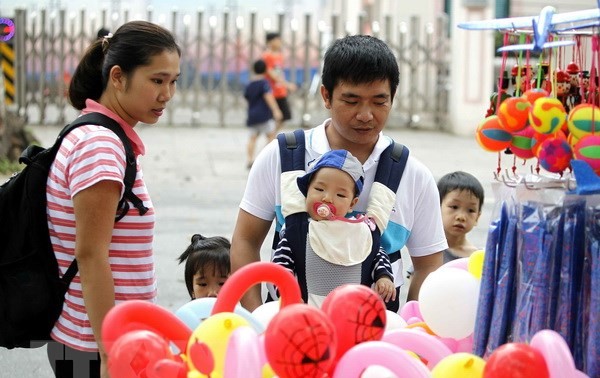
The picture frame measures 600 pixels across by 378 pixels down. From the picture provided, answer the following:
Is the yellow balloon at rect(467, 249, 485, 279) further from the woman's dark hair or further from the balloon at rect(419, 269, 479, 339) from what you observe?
the woman's dark hair

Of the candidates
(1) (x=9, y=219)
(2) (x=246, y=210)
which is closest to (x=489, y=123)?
(2) (x=246, y=210)

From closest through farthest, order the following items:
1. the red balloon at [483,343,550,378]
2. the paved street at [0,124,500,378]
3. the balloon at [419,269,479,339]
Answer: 1. the red balloon at [483,343,550,378]
2. the balloon at [419,269,479,339]
3. the paved street at [0,124,500,378]

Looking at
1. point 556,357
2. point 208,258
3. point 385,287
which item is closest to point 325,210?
point 385,287

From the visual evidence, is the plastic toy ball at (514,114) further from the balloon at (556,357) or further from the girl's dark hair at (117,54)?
the girl's dark hair at (117,54)

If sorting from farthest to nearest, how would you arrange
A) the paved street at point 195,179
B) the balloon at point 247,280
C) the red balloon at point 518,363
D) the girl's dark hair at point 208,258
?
the paved street at point 195,179
the girl's dark hair at point 208,258
the balloon at point 247,280
the red balloon at point 518,363

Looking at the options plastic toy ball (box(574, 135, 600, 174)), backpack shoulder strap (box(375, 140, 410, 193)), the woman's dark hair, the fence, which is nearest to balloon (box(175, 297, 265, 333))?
backpack shoulder strap (box(375, 140, 410, 193))

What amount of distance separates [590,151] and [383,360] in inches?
27.0

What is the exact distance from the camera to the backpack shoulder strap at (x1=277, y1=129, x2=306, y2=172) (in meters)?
3.31

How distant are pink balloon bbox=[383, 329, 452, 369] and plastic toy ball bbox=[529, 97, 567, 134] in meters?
0.60

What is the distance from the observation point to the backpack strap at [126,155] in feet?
10.1

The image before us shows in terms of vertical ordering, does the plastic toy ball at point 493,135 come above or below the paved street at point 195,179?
above

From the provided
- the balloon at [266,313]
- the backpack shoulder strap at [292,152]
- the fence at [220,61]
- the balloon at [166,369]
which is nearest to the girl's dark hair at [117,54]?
the backpack shoulder strap at [292,152]

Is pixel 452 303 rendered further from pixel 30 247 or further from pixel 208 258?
pixel 208 258

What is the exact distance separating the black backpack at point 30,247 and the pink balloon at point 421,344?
2.92 feet
